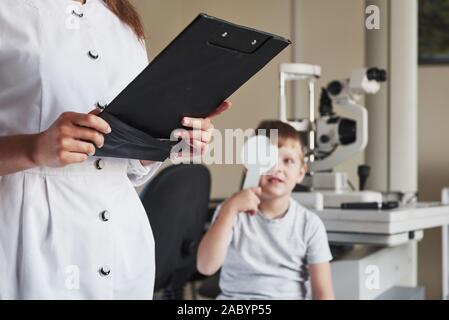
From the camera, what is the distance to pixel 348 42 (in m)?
3.37

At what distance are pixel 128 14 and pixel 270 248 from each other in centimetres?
76

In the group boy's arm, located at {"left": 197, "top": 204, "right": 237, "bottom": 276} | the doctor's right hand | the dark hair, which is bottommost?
boy's arm, located at {"left": 197, "top": 204, "right": 237, "bottom": 276}

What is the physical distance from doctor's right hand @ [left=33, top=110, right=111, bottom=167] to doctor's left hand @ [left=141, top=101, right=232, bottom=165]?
0.48 ft

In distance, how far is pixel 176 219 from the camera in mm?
2184

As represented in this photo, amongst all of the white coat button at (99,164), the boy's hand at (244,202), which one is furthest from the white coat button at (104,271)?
the boy's hand at (244,202)

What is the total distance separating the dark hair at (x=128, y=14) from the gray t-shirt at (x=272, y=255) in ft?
2.27

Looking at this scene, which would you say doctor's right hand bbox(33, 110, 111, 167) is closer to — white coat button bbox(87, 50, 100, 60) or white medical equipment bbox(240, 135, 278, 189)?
white coat button bbox(87, 50, 100, 60)

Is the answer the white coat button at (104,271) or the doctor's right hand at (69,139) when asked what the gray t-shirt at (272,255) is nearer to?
the white coat button at (104,271)

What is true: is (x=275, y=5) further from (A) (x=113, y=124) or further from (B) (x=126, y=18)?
(A) (x=113, y=124)

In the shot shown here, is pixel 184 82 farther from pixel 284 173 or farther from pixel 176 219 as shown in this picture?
pixel 176 219

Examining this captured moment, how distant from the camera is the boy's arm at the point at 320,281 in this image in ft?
4.77

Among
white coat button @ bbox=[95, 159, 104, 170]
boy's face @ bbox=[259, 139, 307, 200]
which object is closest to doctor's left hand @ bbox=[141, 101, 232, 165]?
white coat button @ bbox=[95, 159, 104, 170]

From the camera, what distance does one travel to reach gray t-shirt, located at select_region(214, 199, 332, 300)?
57.5 inches
